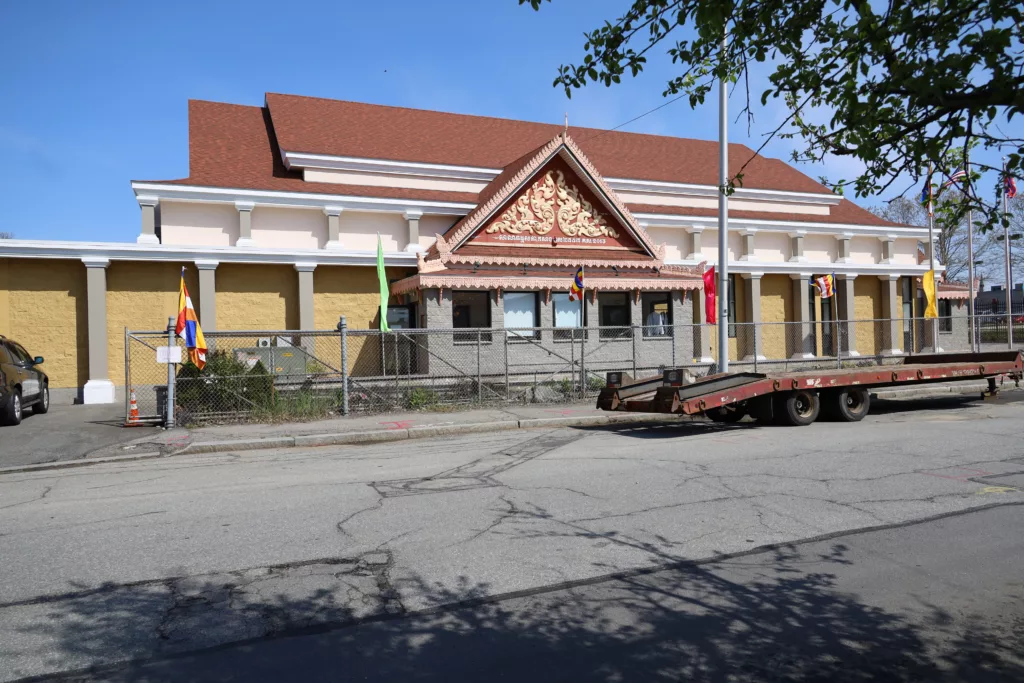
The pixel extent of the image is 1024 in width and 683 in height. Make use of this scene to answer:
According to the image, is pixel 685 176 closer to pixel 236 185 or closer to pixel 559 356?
pixel 559 356

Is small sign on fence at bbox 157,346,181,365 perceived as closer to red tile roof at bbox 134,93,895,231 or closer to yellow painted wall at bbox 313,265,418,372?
yellow painted wall at bbox 313,265,418,372

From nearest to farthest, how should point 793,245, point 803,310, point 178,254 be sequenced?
point 178,254
point 793,245
point 803,310

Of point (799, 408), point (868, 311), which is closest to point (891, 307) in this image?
point (868, 311)

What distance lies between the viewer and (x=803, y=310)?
29047 mm

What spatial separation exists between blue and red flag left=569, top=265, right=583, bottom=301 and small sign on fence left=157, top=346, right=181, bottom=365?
33.9 feet

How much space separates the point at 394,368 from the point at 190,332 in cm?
715

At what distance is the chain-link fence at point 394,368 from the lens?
15156 mm

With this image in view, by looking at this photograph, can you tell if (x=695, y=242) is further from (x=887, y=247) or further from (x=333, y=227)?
(x=333, y=227)

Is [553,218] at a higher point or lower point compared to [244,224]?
higher

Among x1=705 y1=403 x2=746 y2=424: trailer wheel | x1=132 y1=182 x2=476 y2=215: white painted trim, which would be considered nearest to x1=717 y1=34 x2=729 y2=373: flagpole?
x1=705 y1=403 x2=746 y2=424: trailer wheel

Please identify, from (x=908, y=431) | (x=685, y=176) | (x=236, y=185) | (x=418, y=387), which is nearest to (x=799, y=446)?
(x=908, y=431)

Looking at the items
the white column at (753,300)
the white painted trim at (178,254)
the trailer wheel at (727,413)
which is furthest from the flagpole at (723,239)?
the white column at (753,300)

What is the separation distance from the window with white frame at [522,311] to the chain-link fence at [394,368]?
48cm

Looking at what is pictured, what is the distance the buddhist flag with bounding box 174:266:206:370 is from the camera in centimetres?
1448
